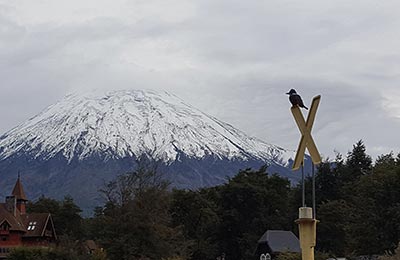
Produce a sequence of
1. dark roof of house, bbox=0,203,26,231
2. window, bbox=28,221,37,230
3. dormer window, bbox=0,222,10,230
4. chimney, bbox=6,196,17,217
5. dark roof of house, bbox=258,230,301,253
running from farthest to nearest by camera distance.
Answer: chimney, bbox=6,196,17,217 → window, bbox=28,221,37,230 → dark roof of house, bbox=0,203,26,231 → dormer window, bbox=0,222,10,230 → dark roof of house, bbox=258,230,301,253

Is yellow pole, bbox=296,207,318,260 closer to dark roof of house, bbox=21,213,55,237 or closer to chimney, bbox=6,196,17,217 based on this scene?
dark roof of house, bbox=21,213,55,237

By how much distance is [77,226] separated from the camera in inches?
3674

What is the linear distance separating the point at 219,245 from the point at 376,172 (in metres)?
30.1

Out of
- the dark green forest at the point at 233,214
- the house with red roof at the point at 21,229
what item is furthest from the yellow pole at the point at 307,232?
the house with red roof at the point at 21,229

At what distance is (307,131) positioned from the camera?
955 cm

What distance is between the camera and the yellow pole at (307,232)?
934 centimetres

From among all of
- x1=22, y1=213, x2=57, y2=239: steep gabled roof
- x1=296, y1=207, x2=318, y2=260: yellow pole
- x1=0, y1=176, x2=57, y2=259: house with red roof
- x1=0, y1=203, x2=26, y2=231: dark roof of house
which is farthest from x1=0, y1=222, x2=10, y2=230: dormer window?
x1=296, y1=207, x2=318, y2=260: yellow pole

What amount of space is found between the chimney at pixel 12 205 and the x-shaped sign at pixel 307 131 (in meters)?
75.0

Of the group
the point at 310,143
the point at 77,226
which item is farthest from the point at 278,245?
the point at 310,143

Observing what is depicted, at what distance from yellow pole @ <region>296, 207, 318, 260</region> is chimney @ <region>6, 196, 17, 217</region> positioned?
75.1 metres

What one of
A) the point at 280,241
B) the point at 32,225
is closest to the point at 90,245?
the point at 32,225

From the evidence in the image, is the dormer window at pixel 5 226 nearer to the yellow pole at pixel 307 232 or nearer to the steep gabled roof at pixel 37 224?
the steep gabled roof at pixel 37 224

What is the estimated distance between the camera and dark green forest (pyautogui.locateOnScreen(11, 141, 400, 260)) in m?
50.7

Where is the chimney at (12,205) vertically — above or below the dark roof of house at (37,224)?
above
